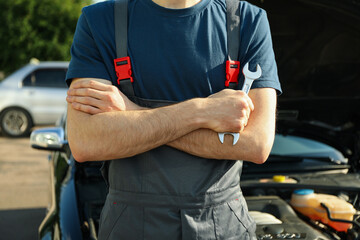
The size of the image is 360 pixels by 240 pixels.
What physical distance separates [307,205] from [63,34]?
57.9 ft

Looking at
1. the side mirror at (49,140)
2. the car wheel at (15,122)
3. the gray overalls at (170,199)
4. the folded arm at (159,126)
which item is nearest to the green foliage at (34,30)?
the car wheel at (15,122)

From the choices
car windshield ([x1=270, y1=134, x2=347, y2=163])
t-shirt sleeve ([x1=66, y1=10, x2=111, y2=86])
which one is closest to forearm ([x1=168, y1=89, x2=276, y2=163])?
t-shirt sleeve ([x1=66, y1=10, x2=111, y2=86])

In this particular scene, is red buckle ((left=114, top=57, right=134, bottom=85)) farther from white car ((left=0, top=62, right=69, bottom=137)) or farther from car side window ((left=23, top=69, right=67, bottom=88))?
car side window ((left=23, top=69, right=67, bottom=88))

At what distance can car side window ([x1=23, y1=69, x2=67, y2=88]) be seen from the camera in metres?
9.66

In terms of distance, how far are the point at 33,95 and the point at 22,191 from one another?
4.46 m

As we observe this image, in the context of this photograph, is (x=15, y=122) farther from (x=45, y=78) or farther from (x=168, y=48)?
(x=168, y=48)

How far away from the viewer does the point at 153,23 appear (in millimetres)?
1516

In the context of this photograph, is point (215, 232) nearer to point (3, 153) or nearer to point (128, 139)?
point (128, 139)

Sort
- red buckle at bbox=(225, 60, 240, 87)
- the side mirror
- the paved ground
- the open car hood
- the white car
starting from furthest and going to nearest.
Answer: the white car < the paved ground < the side mirror < the open car hood < red buckle at bbox=(225, 60, 240, 87)

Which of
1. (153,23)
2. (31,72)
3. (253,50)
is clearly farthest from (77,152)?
(31,72)

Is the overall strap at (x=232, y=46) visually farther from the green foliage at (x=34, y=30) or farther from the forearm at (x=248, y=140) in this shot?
the green foliage at (x=34, y=30)

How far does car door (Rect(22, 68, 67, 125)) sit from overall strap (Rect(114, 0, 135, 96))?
840cm

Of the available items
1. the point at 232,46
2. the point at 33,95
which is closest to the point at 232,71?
the point at 232,46

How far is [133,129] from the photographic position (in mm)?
1452
